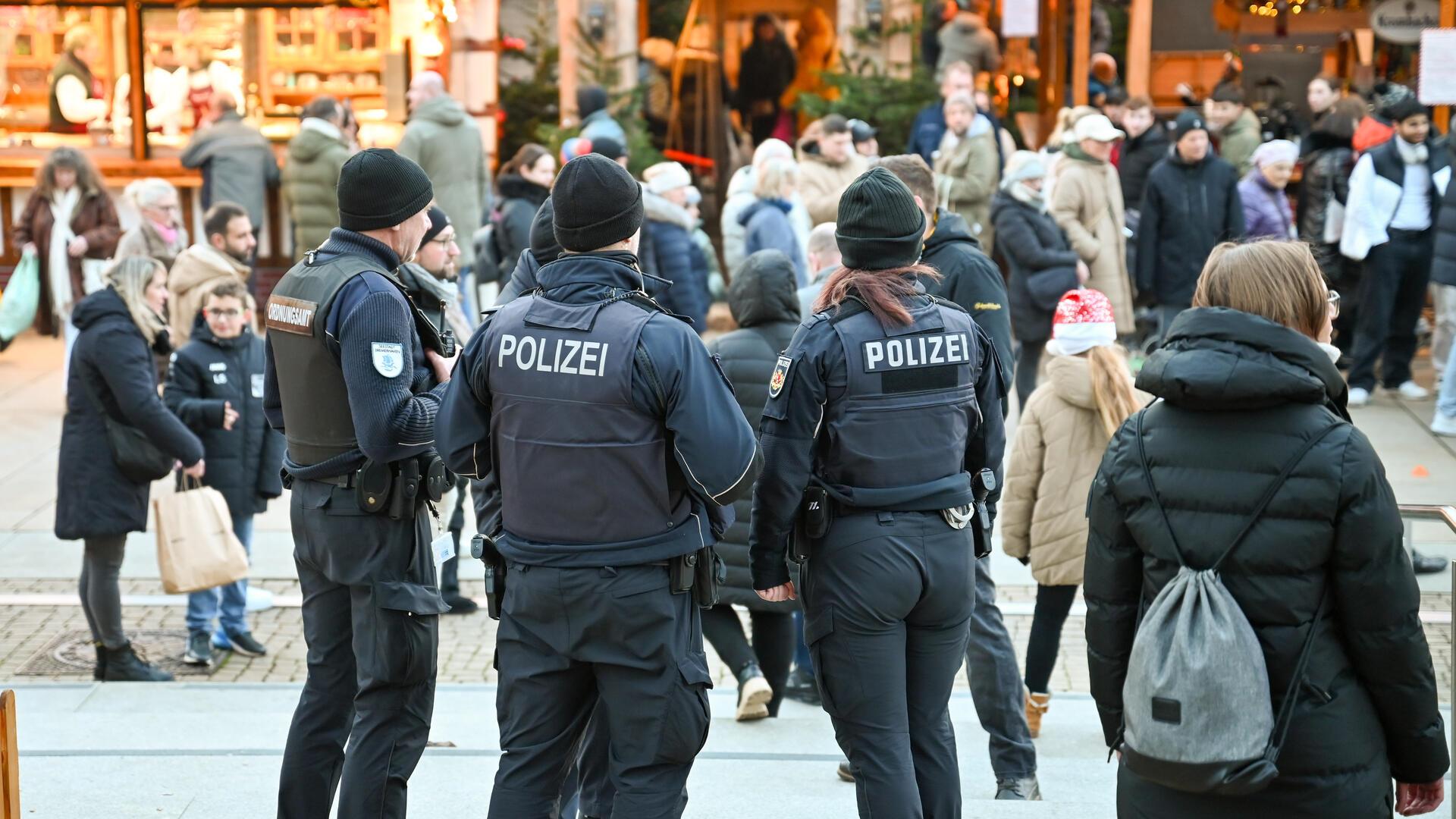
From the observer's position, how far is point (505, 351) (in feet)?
12.0

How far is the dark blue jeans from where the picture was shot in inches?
198

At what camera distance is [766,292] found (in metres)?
5.46

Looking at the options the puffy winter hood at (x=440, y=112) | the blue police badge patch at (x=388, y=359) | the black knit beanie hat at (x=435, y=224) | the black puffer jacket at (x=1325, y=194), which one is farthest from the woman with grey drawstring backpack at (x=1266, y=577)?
the puffy winter hood at (x=440, y=112)

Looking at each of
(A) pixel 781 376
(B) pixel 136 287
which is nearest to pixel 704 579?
(A) pixel 781 376

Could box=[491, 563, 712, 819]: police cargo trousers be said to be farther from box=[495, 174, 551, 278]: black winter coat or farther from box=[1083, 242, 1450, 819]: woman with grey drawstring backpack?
box=[495, 174, 551, 278]: black winter coat

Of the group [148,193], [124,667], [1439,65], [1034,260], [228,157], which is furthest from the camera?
[228,157]

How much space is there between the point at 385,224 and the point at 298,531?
31.7 inches

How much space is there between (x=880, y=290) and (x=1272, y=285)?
1.10 metres

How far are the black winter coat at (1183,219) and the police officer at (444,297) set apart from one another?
5269mm

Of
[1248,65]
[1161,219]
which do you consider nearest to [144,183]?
[1161,219]

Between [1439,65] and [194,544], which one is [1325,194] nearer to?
[1439,65]

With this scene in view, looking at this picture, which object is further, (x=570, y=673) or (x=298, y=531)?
(x=298, y=531)

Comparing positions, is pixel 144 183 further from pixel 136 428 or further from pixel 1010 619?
pixel 1010 619

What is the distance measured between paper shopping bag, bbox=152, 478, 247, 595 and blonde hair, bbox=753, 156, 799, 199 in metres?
4.50
